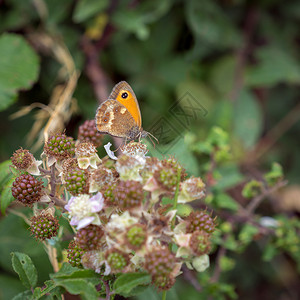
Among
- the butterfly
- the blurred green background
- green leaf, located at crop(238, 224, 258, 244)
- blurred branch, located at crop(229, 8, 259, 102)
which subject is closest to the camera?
the butterfly

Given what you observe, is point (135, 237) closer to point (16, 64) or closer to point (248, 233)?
point (248, 233)

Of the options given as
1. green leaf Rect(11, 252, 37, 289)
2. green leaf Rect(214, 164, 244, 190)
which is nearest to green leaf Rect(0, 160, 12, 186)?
green leaf Rect(11, 252, 37, 289)

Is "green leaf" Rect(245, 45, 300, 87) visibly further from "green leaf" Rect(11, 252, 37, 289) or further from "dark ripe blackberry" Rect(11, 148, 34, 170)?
"green leaf" Rect(11, 252, 37, 289)

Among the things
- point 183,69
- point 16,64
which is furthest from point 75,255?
point 183,69

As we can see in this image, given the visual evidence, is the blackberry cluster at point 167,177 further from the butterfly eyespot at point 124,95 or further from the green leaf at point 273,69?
the green leaf at point 273,69

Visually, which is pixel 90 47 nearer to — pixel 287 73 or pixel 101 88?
pixel 101 88

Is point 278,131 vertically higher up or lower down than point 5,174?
lower down

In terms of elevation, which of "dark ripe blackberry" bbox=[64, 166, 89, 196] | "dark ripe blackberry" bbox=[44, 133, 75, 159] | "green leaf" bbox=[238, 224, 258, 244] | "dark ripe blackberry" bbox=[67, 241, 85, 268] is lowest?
"green leaf" bbox=[238, 224, 258, 244]

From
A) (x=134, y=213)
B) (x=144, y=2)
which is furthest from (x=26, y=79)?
(x=134, y=213)

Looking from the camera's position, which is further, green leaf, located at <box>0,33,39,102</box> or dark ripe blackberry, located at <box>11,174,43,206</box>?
green leaf, located at <box>0,33,39,102</box>
